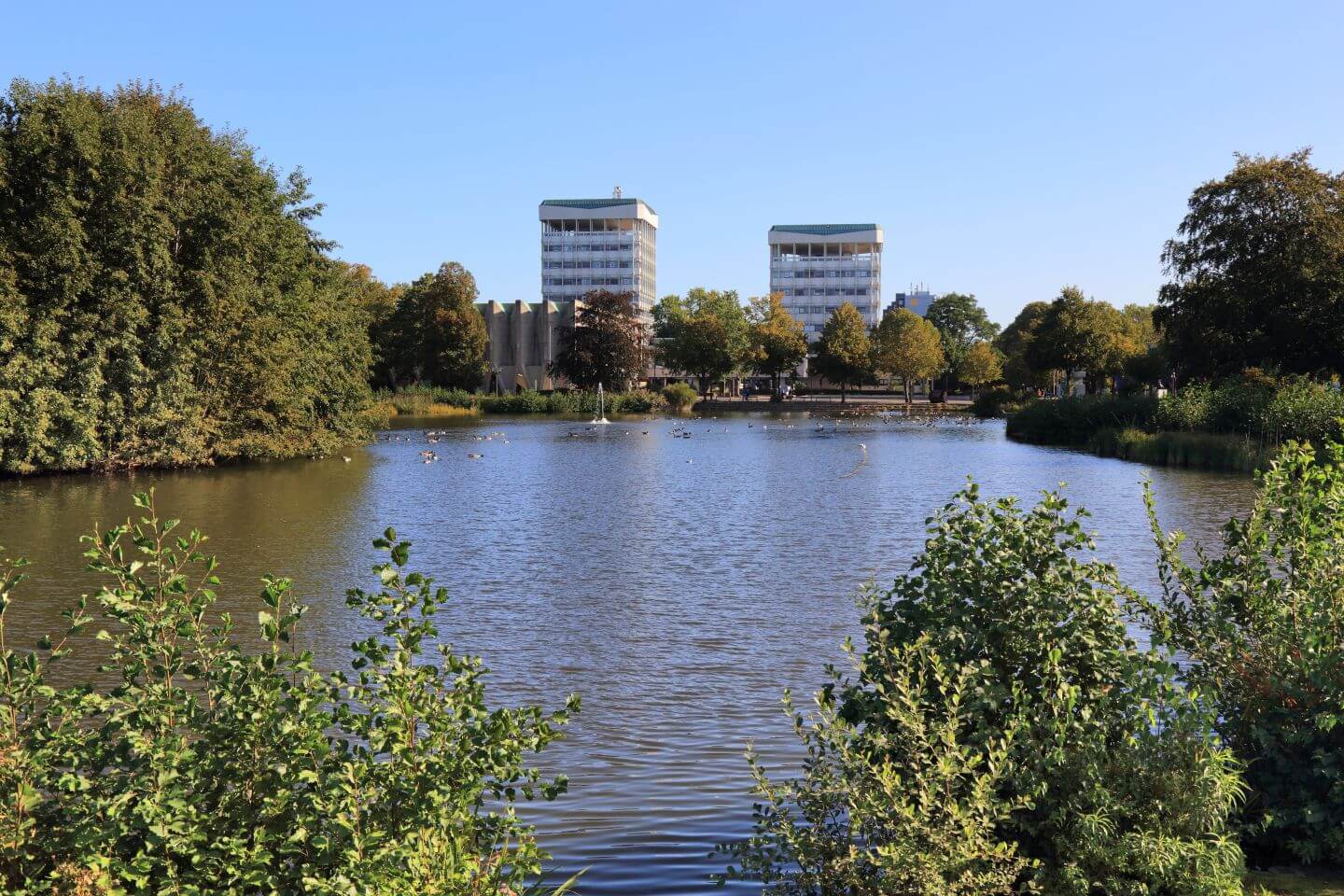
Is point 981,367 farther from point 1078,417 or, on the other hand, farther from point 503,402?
point 1078,417

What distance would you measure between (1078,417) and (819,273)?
367ft

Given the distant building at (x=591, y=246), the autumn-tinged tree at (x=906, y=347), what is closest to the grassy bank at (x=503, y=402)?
the autumn-tinged tree at (x=906, y=347)

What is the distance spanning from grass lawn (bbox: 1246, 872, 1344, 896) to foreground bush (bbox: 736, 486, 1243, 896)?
0.31 metres

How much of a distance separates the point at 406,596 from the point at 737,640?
25.4ft

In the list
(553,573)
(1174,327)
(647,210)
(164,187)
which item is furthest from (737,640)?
(647,210)

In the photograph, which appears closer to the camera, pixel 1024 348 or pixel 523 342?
pixel 1024 348

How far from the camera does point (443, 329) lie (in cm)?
8631

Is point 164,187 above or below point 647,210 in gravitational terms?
below

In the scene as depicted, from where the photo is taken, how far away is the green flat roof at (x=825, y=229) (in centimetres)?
15850

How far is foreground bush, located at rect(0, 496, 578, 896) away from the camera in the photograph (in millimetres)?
3621

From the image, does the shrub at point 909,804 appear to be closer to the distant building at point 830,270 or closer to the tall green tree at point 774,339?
the tall green tree at point 774,339

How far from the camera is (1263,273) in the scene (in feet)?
127

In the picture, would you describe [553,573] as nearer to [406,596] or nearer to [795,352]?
[406,596]

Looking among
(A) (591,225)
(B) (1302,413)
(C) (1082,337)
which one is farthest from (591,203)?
(B) (1302,413)
